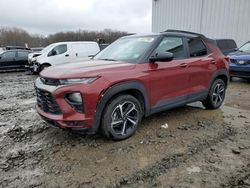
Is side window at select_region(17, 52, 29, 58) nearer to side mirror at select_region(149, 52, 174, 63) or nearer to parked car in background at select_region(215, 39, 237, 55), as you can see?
parked car in background at select_region(215, 39, 237, 55)

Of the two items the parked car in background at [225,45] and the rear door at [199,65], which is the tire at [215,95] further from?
the parked car in background at [225,45]

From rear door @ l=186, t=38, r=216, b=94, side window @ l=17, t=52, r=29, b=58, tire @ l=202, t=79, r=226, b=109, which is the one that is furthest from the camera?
side window @ l=17, t=52, r=29, b=58

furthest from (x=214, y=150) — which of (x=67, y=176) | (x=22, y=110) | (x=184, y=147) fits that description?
(x=22, y=110)

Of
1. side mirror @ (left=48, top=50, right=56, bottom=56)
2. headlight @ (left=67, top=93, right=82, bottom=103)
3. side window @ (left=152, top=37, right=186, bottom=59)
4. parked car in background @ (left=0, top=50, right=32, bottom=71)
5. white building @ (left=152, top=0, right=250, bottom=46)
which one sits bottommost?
parked car in background @ (left=0, top=50, right=32, bottom=71)

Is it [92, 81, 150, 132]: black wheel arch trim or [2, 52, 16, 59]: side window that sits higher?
[92, 81, 150, 132]: black wheel arch trim

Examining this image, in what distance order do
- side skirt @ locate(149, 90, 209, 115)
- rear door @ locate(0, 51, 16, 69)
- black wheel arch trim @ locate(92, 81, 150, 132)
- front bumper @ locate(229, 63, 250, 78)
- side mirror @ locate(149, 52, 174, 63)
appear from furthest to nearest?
rear door @ locate(0, 51, 16, 69) < front bumper @ locate(229, 63, 250, 78) < side skirt @ locate(149, 90, 209, 115) < side mirror @ locate(149, 52, 174, 63) < black wheel arch trim @ locate(92, 81, 150, 132)

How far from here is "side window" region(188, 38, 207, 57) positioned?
17.2 ft

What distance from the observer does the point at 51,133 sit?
461 centimetres

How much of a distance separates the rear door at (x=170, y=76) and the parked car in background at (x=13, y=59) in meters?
14.0

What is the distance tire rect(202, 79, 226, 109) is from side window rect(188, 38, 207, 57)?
800 mm

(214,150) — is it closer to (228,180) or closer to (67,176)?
(228,180)

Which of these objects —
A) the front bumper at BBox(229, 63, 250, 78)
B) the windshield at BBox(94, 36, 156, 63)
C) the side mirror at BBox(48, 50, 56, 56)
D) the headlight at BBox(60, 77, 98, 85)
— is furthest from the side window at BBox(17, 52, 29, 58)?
the headlight at BBox(60, 77, 98, 85)

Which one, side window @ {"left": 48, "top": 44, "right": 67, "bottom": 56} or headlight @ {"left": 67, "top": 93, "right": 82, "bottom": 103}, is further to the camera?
side window @ {"left": 48, "top": 44, "right": 67, "bottom": 56}

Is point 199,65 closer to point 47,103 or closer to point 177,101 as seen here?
point 177,101
